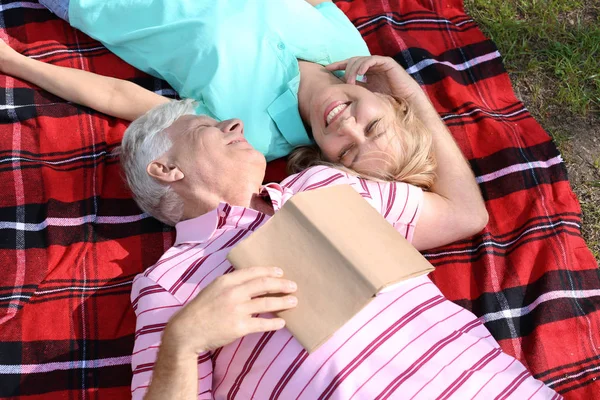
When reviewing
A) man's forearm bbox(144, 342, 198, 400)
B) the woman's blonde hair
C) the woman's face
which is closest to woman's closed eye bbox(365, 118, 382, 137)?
the woman's face

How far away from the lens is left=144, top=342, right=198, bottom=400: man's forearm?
6.79 ft

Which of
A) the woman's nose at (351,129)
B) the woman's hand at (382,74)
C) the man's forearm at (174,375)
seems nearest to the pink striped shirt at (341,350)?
the man's forearm at (174,375)

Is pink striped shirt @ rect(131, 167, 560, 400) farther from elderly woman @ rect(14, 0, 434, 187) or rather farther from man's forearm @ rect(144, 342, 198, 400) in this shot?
elderly woman @ rect(14, 0, 434, 187)

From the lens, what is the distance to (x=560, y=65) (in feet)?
12.3

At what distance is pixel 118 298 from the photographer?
291 cm

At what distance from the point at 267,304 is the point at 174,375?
1.36ft

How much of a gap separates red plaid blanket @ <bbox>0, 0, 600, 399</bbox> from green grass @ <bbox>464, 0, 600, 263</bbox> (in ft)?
0.70

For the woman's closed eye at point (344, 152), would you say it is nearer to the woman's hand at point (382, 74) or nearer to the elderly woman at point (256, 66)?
the elderly woman at point (256, 66)

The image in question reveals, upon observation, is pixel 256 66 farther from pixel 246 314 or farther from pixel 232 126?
pixel 246 314

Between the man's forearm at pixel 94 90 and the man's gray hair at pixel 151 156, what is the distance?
40 centimetres

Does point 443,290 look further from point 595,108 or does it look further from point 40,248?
point 40,248

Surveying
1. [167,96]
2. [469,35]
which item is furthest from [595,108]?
[167,96]

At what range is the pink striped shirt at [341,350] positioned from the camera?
2141mm

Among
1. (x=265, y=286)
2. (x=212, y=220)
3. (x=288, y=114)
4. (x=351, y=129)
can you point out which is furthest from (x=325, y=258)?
(x=288, y=114)
